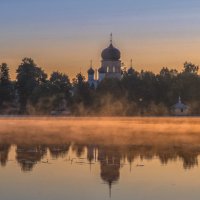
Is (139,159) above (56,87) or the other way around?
the other way around

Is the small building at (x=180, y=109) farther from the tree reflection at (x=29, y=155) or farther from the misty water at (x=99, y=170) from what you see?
the tree reflection at (x=29, y=155)

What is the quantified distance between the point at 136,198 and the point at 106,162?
8119 millimetres

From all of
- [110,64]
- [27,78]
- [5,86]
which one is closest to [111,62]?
[110,64]

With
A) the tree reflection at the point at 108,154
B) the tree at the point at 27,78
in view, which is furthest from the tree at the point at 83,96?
the tree reflection at the point at 108,154

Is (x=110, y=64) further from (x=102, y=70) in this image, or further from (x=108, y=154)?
(x=108, y=154)

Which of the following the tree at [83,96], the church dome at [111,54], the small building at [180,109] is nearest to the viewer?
the tree at [83,96]

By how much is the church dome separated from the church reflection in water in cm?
8793

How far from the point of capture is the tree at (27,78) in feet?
333

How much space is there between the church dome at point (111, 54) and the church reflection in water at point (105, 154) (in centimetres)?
8793

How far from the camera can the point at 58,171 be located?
78.4 feet

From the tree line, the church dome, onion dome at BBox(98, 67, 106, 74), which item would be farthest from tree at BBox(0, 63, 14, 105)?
onion dome at BBox(98, 67, 106, 74)

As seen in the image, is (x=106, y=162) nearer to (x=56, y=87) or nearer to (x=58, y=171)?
(x=58, y=171)

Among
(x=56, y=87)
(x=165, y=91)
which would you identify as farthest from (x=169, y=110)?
(x=56, y=87)

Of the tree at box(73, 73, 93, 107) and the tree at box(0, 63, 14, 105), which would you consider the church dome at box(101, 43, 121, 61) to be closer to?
the tree at box(0, 63, 14, 105)
